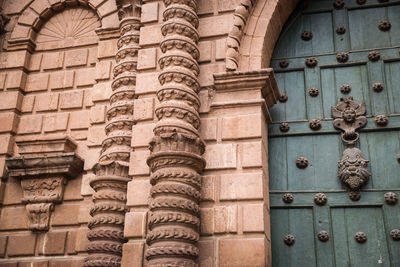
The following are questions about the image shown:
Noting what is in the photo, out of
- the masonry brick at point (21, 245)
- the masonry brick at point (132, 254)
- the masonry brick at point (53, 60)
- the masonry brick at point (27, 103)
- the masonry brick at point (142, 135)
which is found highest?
the masonry brick at point (53, 60)

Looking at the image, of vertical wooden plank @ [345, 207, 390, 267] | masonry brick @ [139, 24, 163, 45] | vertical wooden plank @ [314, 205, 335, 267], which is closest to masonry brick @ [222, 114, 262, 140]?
vertical wooden plank @ [314, 205, 335, 267]

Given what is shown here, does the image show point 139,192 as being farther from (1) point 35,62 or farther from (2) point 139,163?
(1) point 35,62

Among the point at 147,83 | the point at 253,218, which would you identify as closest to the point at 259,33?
the point at 147,83

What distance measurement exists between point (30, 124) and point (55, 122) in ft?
1.28

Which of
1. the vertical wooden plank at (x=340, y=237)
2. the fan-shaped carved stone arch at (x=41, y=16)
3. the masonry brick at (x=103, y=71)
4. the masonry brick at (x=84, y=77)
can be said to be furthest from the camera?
the fan-shaped carved stone arch at (x=41, y=16)

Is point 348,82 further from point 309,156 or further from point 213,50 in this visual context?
point 213,50

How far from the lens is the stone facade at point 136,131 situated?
16.3ft

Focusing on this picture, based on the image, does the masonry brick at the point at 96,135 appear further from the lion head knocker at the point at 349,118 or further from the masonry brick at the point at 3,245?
the lion head knocker at the point at 349,118

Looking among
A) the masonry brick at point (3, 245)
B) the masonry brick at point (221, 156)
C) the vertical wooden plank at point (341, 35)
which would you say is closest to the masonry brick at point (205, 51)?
the masonry brick at point (221, 156)

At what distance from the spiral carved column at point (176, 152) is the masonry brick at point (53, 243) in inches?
74.6

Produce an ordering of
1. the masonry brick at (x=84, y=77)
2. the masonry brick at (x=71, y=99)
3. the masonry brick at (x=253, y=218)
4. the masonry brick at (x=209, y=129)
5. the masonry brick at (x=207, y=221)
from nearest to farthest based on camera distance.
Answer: the masonry brick at (x=253, y=218) → the masonry brick at (x=207, y=221) → the masonry brick at (x=209, y=129) → the masonry brick at (x=71, y=99) → the masonry brick at (x=84, y=77)

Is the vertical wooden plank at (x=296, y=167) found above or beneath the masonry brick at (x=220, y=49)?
beneath

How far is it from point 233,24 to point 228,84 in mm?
852

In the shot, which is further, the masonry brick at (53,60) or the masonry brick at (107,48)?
the masonry brick at (53,60)
